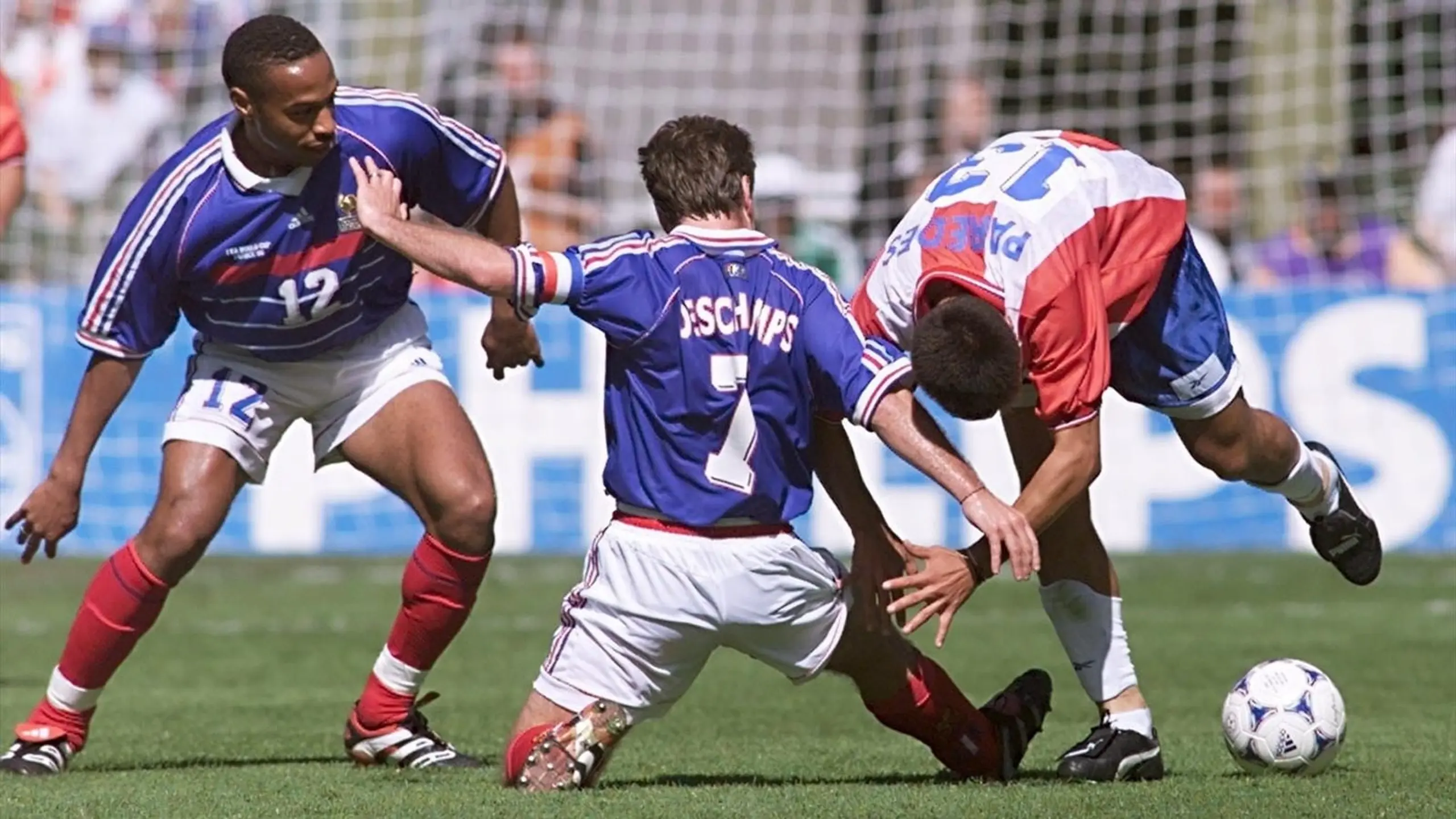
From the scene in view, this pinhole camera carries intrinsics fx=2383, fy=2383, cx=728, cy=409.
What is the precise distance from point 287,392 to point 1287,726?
2.78m

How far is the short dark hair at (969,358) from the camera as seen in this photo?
16.8ft

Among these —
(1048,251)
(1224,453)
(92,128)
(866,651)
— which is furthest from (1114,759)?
(92,128)

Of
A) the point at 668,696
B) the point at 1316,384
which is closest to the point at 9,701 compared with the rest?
the point at 668,696

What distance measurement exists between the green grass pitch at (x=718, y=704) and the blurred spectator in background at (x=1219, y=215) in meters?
2.21

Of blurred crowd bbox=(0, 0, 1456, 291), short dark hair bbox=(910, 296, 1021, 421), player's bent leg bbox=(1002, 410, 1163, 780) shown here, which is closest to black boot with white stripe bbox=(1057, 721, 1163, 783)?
player's bent leg bbox=(1002, 410, 1163, 780)

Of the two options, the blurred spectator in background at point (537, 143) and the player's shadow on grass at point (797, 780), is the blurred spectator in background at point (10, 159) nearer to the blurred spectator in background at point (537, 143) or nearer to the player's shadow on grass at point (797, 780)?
the player's shadow on grass at point (797, 780)

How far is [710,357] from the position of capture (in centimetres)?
543

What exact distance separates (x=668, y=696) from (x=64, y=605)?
6.03m

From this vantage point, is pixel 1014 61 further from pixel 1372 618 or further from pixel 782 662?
pixel 782 662

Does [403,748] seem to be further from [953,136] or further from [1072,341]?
[953,136]

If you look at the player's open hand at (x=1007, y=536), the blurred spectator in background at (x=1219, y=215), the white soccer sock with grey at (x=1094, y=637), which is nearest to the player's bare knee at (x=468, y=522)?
the white soccer sock with grey at (x=1094, y=637)

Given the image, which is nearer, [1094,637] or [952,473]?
[952,473]

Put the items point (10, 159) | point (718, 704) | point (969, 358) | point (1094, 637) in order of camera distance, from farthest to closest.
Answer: point (718, 704), point (10, 159), point (1094, 637), point (969, 358)

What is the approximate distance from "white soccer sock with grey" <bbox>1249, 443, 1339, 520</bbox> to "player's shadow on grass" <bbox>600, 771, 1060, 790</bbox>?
119 cm
